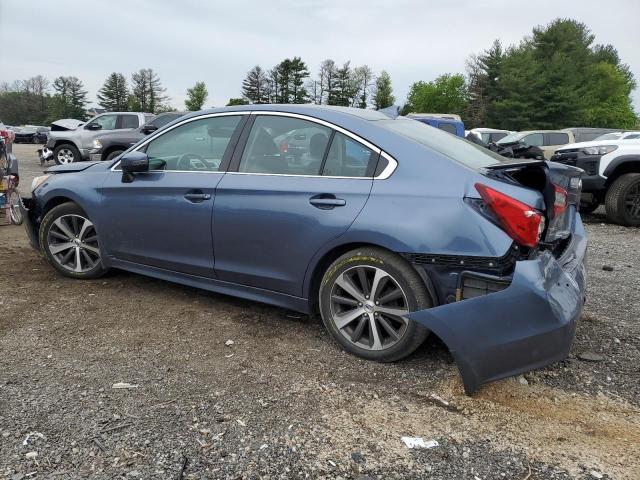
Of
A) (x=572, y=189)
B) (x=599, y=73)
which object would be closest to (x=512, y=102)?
(x=599, y=73)

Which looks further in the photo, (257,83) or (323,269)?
(257,83)

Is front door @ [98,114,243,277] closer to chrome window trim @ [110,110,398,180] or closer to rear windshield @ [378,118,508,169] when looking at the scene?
chrome window trim @ [110,110,398,180]

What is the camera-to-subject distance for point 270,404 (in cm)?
278

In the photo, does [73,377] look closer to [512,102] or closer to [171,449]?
[171,449]

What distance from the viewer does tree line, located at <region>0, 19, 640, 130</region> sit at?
5116 cm

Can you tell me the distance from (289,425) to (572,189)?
228 centimetres

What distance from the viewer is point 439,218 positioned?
288cm

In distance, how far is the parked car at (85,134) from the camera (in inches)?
619

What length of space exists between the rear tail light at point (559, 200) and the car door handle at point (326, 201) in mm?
1184

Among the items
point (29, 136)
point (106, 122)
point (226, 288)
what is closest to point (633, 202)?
point (226, 288)

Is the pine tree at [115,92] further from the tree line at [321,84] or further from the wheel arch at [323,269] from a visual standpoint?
the wheel arch at [323,269]

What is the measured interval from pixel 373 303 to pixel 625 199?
679 cm

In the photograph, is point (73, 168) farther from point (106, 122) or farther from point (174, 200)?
point (106, 122)

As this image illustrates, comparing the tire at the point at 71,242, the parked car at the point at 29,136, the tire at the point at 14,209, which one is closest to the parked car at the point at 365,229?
the tire at the point at 71,242
